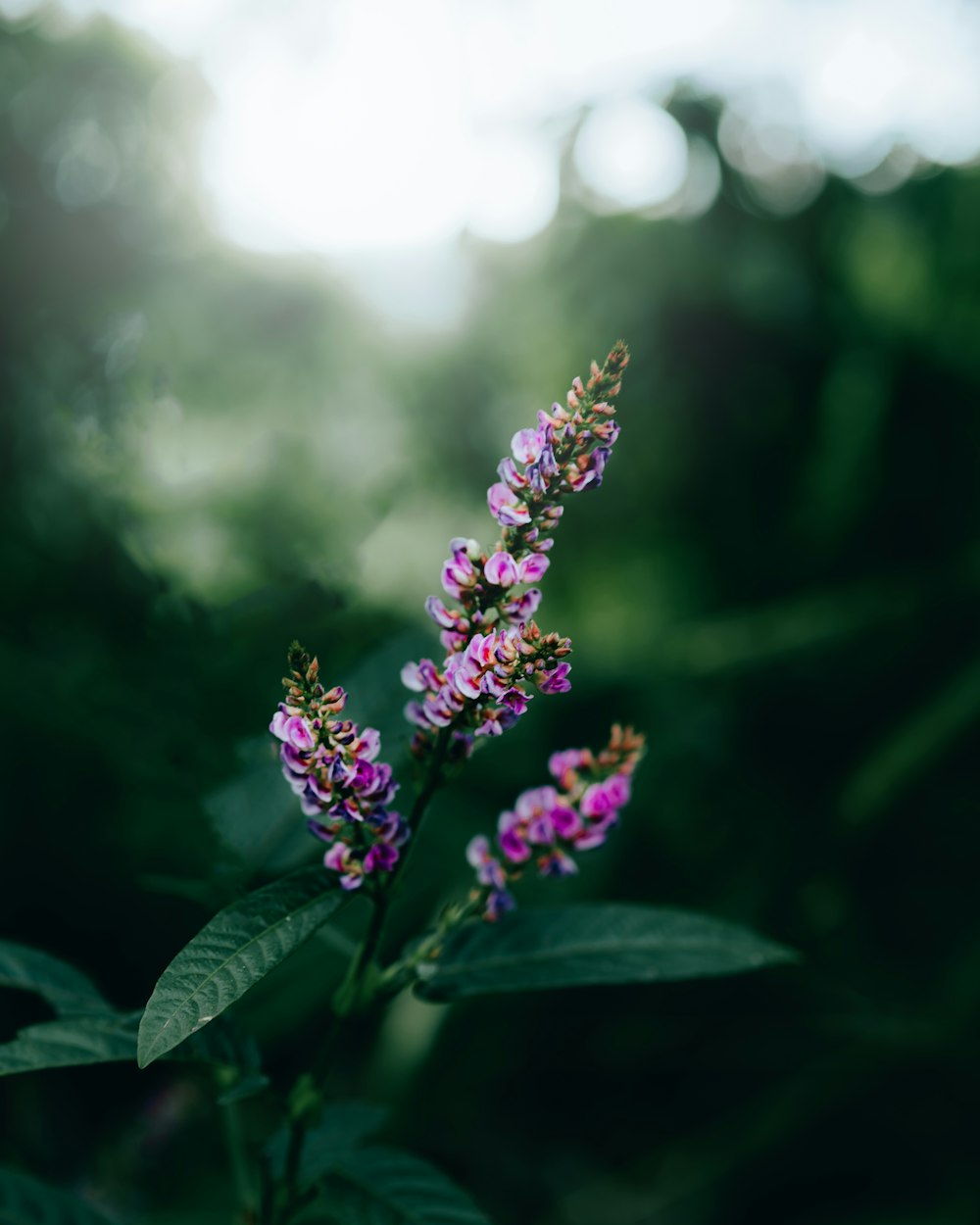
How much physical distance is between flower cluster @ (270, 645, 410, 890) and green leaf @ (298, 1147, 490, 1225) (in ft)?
0.79

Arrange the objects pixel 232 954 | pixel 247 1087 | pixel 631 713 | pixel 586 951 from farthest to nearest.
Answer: pixel 631 713
pixel 586 951
pixel 247 1087
pixel 232 954

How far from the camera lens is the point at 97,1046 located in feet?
1.92

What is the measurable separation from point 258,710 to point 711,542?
1.76 m

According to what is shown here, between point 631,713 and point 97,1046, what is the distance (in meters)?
1.58

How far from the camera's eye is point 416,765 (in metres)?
0.62

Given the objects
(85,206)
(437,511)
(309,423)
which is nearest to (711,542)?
(437,511)

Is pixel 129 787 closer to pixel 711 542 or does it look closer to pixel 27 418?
pixel 27 418

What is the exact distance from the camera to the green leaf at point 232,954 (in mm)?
476

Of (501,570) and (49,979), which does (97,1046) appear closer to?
(49,979)

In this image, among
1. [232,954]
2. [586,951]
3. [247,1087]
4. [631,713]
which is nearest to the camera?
[232,954]

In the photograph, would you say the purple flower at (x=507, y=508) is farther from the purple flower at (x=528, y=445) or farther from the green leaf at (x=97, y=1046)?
the green leaf at (x=97, y=1046)

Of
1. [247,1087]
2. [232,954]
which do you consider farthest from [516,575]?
[247,1087]

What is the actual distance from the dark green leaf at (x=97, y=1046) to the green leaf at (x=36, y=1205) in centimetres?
23

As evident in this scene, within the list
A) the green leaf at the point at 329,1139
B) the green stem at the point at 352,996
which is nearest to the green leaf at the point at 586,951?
the green stem at the point at 352,996
